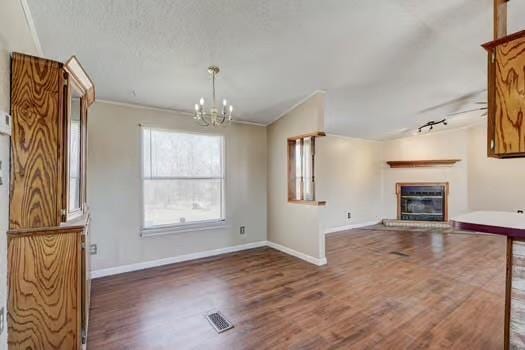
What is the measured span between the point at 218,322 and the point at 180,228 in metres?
1.93

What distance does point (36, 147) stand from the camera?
1.58 meters

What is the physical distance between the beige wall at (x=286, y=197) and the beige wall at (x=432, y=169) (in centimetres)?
412

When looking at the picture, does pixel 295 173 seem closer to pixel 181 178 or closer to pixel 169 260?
pixel 181 178

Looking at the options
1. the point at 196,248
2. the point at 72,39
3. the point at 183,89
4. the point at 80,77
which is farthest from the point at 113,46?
the point at 196,248

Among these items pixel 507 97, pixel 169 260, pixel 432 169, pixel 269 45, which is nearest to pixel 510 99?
pixel 507 97

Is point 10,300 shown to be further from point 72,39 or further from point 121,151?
point 121,151

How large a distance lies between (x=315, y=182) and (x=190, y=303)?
2466 millimetres

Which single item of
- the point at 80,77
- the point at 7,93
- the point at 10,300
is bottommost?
the point at 10,300

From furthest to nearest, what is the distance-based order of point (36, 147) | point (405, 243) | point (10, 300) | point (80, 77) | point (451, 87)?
point (405, 243) → point (451, 87) → point (80, 77) → point (36, 147) → point (10, 300)

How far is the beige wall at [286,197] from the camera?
379 cm

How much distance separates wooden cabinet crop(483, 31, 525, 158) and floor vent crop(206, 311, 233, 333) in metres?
2.45

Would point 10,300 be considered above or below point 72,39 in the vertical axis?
below

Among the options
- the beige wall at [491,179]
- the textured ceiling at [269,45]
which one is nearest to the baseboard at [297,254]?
the textured ceiling at [269,45]

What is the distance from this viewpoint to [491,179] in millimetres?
6086
